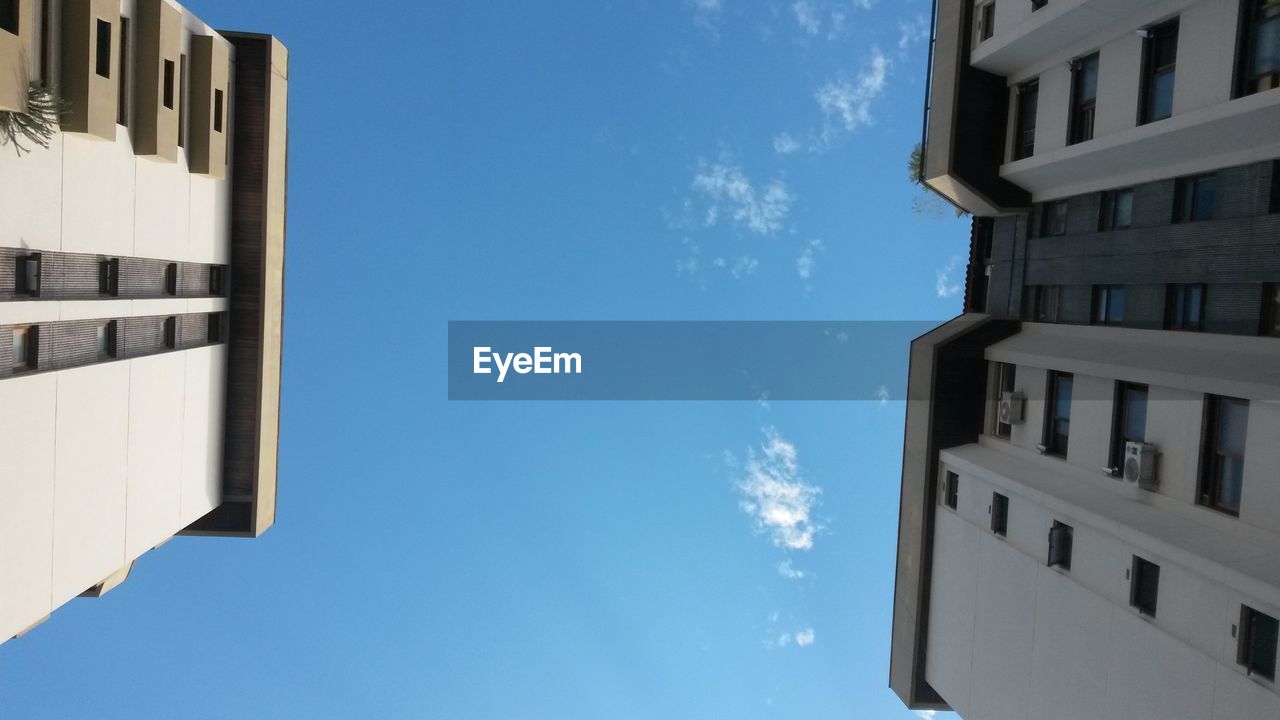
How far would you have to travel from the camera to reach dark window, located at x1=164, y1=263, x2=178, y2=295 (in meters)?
19.8

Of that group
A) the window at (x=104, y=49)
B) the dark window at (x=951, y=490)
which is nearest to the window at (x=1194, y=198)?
the dark window at (x=951, y=490)

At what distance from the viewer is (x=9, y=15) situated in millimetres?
13320

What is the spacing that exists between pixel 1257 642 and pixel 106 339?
79.1 ft

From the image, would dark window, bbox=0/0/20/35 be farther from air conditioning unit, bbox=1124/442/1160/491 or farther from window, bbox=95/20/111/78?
air conditioning unit, bbox=1124/442/1160/491

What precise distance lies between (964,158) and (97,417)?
23098 mm

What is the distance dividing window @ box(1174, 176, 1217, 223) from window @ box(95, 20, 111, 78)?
23.3 m

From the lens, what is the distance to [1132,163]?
15969 millimetres

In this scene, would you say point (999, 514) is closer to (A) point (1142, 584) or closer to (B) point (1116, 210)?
(A) point (1142, 584)

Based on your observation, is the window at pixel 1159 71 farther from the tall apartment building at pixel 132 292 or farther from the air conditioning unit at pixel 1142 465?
the tall apartment building at pixel 132 292

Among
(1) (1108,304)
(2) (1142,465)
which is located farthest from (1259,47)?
(2) (1142,465)

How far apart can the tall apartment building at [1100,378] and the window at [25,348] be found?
21828mm

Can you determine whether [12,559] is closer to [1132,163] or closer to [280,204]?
[280,204]

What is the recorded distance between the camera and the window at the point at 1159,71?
48.8 ft

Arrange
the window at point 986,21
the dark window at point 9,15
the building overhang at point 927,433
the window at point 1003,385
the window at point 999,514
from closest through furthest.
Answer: the dark window at point 9,15
the window at point 999,514
the window at point 986,21
the window at point 1003,385
the building overhang at point 927,433
